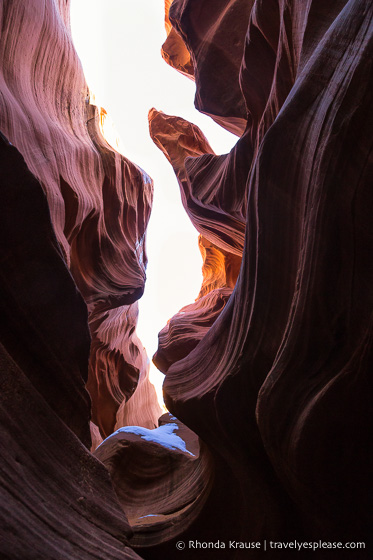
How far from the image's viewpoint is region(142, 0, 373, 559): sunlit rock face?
2107 mm

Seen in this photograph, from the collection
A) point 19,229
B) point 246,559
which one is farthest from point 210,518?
point 19,229

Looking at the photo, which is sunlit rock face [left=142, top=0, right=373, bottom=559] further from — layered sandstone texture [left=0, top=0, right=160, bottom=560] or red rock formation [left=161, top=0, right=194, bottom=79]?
red rock formation [left=161, top=0, right=194, bottom=79]

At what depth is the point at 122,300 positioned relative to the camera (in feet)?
18.5

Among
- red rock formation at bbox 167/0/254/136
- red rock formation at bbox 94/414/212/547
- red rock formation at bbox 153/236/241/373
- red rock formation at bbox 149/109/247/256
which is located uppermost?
red rock formation at bbox 167/0/254/136

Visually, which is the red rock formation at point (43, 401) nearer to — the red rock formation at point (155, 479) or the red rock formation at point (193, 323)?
the red rock formation at point (155, 479)

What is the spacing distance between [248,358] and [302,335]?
557mm

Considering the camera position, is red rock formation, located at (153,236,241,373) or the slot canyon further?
red rock formation, located at (153,236,241,373)

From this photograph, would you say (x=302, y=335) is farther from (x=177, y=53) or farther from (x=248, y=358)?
(x=177, y=53)

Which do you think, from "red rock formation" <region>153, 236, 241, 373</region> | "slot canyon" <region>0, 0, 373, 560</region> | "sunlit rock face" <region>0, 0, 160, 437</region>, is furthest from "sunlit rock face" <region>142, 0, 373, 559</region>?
"red rock formation" <region>153, 236, 241, 373</region>

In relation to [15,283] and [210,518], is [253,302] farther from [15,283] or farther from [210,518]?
[210,518]

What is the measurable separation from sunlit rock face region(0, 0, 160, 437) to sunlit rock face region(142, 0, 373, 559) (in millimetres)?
1992

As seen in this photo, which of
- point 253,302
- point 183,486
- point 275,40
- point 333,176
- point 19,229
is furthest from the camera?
point 275,40

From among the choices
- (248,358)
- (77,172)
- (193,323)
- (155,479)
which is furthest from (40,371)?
(193,323)

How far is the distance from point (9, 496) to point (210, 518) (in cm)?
202
